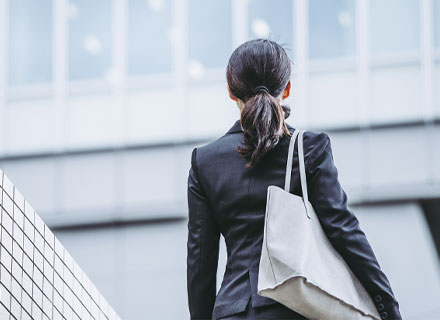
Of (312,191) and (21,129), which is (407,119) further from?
(312,191)

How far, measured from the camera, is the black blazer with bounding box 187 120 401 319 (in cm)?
294

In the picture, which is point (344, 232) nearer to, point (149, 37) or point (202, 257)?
point (202, 257)

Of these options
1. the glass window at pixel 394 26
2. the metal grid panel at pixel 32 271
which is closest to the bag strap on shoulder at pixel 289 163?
the metal grid panel at pixel 32 271

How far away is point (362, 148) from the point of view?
13750mm

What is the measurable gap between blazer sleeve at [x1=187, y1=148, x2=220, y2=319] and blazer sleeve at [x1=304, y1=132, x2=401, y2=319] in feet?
1.28

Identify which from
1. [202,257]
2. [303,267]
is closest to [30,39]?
[202,257]

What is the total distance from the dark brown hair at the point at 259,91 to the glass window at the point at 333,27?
11.2 m

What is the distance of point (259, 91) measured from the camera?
311cm

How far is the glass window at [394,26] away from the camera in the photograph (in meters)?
13.9

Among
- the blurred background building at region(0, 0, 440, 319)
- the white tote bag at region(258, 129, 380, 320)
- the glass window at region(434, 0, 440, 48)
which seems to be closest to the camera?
the white tote bag at region(258, 129, 380, 320)

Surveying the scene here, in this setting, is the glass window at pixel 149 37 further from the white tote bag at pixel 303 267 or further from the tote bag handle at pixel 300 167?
the white tote bag at pixel 303 267

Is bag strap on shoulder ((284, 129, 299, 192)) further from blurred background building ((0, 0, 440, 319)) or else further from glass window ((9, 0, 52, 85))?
glass window ((9, 0, 52, 85))

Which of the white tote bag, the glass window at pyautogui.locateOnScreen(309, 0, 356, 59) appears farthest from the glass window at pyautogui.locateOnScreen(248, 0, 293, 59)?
the white tote bag

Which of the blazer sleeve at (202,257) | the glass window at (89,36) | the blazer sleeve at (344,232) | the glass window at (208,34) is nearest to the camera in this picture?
the blazer sleeve at (344,232)
